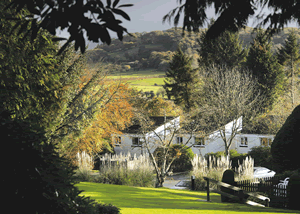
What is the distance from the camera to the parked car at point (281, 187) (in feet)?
41.7

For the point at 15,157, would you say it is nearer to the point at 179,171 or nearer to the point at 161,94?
the point at 179,171

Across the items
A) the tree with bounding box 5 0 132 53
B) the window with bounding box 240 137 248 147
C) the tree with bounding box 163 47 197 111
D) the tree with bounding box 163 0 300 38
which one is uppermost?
the tree with bounding box 163 47 197 111

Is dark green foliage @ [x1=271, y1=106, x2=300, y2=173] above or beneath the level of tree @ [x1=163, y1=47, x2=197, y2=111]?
beneath

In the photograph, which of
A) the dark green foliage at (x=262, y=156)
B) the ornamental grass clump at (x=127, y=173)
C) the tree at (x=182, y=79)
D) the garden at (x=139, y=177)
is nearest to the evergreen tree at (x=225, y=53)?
the tree at (x=182, y=79)

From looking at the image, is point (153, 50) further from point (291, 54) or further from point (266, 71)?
point (266, 71)

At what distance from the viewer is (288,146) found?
1562 cm

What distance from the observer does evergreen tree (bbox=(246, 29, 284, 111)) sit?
1779 inches

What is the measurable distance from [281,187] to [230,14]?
31.7 feet

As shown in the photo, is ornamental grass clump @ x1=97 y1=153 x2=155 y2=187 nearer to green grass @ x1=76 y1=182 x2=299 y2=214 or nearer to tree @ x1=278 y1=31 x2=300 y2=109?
green grass @ x1=76 y1=182 x2=299 y2=214

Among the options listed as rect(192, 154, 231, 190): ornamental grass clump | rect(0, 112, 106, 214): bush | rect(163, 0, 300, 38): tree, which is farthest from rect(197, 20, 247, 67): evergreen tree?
rect(0, 112, 106, 214): bush

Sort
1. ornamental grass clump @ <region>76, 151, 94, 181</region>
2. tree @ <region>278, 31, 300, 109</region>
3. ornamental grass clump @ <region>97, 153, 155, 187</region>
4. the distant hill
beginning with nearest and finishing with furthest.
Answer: ornamental grass clump @ <region>97, 153, 155, 187</region> < ornamental grass clump @ <region>76, 151, 94, 181</region> < tree @ <region>278, 31, 300, 109</region> < the distant hill

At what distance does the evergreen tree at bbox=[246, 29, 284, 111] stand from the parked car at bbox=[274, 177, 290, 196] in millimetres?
34130

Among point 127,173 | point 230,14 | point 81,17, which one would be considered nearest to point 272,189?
point 127,173

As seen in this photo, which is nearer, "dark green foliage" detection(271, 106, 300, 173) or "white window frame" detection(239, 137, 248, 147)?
"dark green foliage" detection(271, 106, 300, 173)
